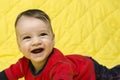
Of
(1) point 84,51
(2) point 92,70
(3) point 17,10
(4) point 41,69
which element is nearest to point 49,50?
(4) point 41,69

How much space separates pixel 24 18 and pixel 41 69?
0.18m

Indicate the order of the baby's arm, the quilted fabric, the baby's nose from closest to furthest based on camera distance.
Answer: the baby's nose
the baby's arm
the quilted fabric

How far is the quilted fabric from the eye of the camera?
1559 millimetres

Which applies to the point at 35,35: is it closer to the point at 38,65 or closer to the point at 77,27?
the point at 38,65

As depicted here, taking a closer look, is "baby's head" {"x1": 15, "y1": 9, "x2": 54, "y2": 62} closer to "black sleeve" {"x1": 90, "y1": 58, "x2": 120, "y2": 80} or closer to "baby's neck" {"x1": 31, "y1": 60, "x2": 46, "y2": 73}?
"baby's neck" {"x1": 31, "y1": 60, "x2": 46, "y2": 73}

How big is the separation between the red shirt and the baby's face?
0.04 meters

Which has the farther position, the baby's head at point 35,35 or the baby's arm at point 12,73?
the baby's arm at point 12,73

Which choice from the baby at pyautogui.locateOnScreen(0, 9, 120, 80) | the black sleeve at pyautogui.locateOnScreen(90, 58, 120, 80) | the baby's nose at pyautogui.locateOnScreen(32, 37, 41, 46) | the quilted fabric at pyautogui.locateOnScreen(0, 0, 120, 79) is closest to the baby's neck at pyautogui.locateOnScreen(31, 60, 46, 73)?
the baby at pyautogui.locateOnScreen(0, 9, 120, 80)

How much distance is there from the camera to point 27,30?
1.01m

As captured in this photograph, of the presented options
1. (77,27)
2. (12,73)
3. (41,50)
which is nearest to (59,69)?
(41,50)

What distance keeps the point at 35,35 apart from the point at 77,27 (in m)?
0.67

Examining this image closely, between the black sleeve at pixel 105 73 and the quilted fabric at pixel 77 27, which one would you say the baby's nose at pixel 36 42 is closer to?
the black sleeve at pixel 105 73

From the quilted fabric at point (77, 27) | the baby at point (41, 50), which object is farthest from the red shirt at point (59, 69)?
the quilted fabric at point (77, 27)

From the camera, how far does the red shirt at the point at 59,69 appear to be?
3.23 ft
